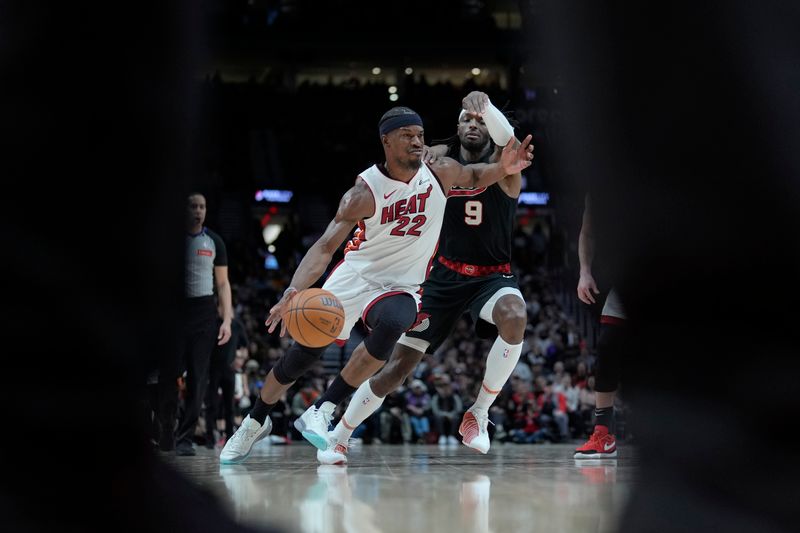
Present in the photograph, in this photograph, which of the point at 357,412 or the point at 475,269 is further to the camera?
the point at 475,269

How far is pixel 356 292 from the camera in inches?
212

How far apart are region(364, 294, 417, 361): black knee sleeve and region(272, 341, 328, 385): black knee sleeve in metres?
0.31

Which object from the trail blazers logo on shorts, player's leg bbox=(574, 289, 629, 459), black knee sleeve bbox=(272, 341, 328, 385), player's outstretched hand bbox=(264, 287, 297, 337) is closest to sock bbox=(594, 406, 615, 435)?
player's leg bbox=(574, 289, 629, 459)

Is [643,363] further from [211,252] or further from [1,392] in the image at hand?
[211,252]

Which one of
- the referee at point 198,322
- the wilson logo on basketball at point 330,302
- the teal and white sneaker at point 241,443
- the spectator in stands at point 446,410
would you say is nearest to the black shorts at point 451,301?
the teal and white sneaker at point 241,443

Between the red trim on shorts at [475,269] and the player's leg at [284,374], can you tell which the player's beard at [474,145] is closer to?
the red trim on shorts at [475,269]

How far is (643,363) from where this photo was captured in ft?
2.87

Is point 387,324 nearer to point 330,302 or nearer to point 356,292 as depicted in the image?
point 356,292

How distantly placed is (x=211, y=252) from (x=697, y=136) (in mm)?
6888

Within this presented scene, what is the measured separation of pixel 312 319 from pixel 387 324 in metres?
0.81

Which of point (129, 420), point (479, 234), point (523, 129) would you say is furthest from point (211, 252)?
point (523, 129)

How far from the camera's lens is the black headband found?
5.40 meters

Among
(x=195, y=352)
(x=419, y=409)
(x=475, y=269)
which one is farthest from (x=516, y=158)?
(x=419, y=409)

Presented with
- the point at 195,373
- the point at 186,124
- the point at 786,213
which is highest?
the point at 186,124
